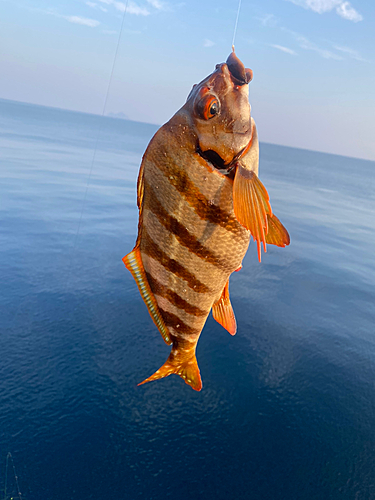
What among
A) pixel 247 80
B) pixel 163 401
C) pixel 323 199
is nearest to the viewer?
pixel 247 80

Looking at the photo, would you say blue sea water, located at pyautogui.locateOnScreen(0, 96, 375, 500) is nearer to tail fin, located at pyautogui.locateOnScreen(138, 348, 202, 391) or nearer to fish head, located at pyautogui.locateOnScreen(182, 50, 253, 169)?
tail fin, located at pyautogui.locateOnScreen(138, 348, 202, 391)

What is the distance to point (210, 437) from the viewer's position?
94.8 feet

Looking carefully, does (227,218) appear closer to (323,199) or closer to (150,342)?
(150,342)

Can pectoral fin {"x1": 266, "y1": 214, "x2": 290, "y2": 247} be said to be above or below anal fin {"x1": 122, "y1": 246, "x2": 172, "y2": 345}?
above

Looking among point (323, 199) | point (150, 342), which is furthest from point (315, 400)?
point (323, 199)

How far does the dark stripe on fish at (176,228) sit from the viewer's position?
3.02 meters

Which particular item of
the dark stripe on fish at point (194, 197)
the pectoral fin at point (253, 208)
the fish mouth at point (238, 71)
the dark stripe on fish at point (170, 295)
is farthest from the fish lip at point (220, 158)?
the dark stripe on fish at point (170, 295)

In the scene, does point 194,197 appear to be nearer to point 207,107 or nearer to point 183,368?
point 207,107

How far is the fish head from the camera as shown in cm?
281

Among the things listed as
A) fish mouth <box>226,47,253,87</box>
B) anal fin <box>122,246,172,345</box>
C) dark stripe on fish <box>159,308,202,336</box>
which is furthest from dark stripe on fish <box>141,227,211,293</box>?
fish mouth <box>226,47,253,87</box>

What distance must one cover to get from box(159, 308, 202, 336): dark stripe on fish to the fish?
0.31 metres

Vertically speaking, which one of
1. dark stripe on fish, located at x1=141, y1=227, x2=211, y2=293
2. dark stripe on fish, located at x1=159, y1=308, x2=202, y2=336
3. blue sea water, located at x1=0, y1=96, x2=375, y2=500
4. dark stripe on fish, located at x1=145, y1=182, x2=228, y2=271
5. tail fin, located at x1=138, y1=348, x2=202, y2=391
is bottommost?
blue sea water, located at x1=0, y1=96, x2=375, y2=500

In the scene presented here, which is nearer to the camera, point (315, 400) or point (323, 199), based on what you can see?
point (315, 400)

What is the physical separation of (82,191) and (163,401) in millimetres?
49812
